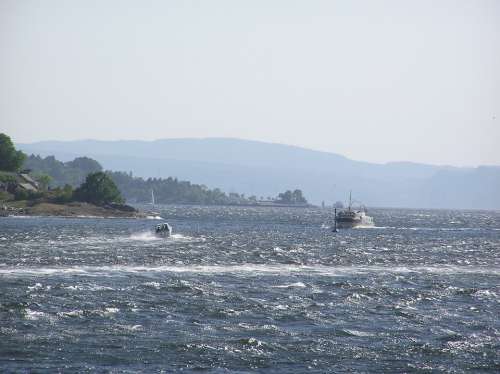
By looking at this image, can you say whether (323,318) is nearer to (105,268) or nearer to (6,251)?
(105,268)

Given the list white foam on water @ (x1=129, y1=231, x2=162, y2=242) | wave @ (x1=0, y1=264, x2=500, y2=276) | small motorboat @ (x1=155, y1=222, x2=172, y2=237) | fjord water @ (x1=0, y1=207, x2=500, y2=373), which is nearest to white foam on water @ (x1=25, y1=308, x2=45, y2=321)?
fjord water @ (x1=0, y1=207, x2=500, y2=373)

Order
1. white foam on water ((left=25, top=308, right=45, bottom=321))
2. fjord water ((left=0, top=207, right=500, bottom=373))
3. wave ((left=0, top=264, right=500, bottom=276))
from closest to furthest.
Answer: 1. fjord water ((left=0, top=207, right=500, bottom=373))
2. white foam on water ((left=25, top=308, right=45, bottom=321))
3. wave ((left=0, top=264, right=500, bottom=276))

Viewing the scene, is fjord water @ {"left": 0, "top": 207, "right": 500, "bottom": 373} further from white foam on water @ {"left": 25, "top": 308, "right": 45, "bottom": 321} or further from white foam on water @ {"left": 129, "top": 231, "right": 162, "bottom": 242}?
white foam on water @ {"left": 129, "top": 231, "right": 162, "bottom": 242}

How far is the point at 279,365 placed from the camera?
46594mm

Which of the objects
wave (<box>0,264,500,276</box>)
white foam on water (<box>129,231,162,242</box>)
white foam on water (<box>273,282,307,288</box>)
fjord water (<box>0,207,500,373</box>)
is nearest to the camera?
fjord water (<box>0,207,500,373</box>)

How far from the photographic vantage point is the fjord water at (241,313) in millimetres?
47656

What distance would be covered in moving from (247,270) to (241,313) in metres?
31.1

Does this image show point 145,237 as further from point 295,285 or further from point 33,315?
point 33,315

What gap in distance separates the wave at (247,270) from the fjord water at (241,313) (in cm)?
14

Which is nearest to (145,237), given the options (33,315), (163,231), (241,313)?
(163,231)

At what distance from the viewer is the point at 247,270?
305 feet

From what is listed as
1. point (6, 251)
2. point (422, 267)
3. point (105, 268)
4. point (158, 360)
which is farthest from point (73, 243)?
point (158, 360)

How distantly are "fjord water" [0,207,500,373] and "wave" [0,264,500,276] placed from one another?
0.45ft

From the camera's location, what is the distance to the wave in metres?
84.1
